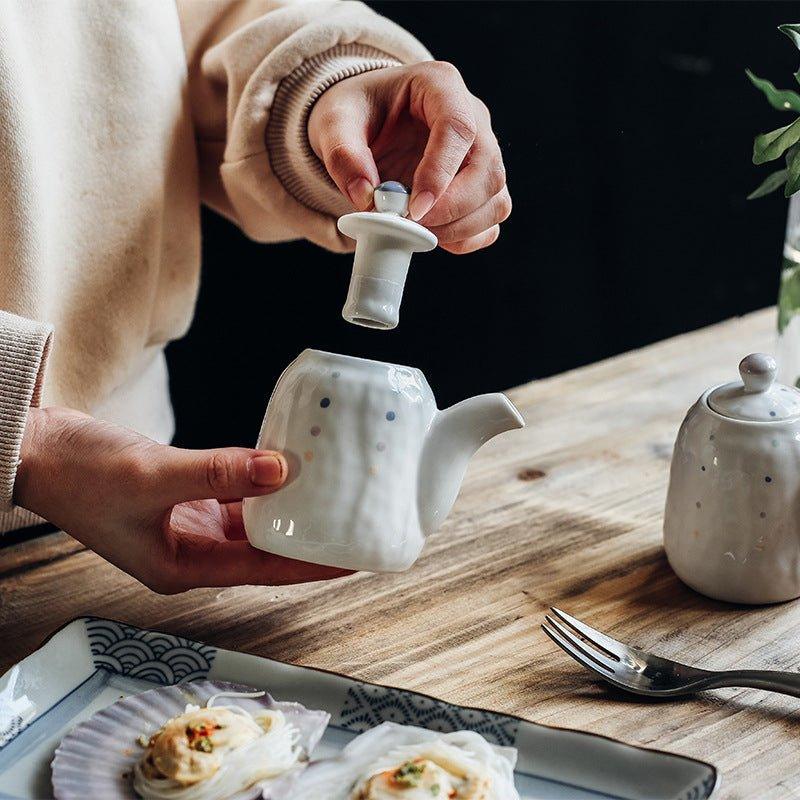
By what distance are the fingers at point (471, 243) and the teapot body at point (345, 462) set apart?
0.28m

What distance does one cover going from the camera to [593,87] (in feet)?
7.13

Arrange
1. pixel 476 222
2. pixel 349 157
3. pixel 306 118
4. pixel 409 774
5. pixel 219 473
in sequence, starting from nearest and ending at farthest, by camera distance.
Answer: pixel 409 774 → pixel 219 473 → pixel 349 157 → pixel 476 222 → pixel 306 118

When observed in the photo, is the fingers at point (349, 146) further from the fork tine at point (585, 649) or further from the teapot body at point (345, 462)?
the fork tine at point (585, 649)

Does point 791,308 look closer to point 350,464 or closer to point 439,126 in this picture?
point 439,126

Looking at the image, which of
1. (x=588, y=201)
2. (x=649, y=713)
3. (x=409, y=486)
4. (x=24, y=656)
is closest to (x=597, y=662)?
(x=649, y=713)

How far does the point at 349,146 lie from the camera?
0.78 meters

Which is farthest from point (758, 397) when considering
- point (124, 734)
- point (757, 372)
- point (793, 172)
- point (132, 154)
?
point (132, 154)

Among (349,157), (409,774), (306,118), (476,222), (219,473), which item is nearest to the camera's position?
(409,774)

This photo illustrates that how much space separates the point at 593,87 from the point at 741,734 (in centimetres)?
178

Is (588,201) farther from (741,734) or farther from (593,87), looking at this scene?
(741,734)

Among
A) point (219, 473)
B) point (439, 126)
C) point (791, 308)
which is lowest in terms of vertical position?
point (219, 473)

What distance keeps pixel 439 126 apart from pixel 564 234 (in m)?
1.47

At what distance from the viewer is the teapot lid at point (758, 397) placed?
0.74 meters

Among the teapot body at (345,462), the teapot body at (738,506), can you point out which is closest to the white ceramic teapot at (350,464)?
the teapot body at (345,462)
